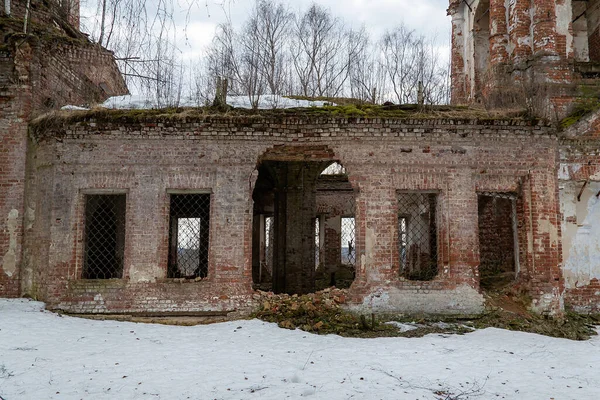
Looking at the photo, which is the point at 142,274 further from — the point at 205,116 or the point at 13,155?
the point at 13,155

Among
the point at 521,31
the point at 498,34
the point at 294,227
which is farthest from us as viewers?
the point at 294,227

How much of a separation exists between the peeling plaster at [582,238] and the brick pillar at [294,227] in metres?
6.05

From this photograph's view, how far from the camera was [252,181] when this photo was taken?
8516mm

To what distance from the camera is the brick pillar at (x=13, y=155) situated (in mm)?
8453

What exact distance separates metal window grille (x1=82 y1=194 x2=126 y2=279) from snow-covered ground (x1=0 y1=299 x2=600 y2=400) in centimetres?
152

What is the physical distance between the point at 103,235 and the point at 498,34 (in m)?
11.1

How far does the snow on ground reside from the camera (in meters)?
9.49

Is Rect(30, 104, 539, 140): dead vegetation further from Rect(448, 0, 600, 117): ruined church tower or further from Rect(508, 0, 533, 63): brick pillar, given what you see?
Rect(508, 0, 533, 63): brick pillar

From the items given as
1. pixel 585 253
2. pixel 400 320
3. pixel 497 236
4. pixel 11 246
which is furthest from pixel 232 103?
A: pixel 585 253

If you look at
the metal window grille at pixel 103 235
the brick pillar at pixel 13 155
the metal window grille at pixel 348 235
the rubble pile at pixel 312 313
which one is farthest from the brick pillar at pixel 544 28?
the brick pillar at pixel 13 155

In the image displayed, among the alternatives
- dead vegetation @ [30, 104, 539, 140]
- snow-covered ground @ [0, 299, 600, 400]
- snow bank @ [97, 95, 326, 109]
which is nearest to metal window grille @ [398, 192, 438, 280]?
dead vegetation @ [30, 104, 539, 140]

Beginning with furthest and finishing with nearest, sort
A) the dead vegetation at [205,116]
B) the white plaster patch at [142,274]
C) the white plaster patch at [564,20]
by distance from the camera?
1. the white plaster patch at [564,20]
2. the dead vegetation at [205,116]
3. the white plaster patch at [142,274]

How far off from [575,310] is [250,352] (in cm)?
654

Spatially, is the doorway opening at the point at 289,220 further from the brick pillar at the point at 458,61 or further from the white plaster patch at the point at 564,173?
the brick pillar at the point at 458,61
